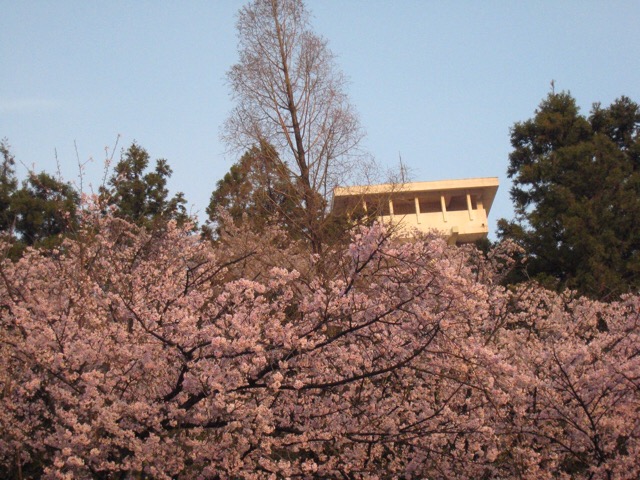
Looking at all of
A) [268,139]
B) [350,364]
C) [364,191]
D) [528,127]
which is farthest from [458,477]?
[528,127]

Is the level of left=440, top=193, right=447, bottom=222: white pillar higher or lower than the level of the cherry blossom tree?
higher

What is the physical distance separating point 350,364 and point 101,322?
185cm

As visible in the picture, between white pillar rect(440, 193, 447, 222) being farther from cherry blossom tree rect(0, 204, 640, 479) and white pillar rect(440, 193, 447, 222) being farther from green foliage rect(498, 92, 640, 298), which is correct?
cherry blossom tree rect(0, 204, 640, 479)

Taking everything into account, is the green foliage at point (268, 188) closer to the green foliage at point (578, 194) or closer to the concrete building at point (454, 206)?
the green foliage at point (578, 194)

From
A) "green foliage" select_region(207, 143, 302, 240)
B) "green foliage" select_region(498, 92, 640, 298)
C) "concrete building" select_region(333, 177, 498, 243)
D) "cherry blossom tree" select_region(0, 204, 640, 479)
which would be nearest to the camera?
"cherry blossom tree" select_region(0, 204, 640, 479)

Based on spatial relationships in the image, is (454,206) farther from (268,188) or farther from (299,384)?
(299,384)

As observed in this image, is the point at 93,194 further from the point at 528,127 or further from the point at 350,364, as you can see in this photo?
the point at 528,127

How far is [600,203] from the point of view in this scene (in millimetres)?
16219

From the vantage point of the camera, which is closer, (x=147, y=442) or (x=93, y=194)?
(x=147, y=442)

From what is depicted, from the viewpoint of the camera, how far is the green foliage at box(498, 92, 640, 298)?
607 inches

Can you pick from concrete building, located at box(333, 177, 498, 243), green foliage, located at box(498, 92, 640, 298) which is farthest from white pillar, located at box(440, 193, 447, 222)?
green foliage, located at box(498, 92, 640, 298)

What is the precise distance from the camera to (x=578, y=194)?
664 inches

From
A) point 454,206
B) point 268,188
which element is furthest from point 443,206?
point 268,188

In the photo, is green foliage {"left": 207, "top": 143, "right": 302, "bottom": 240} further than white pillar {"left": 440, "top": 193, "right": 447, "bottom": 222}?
No
